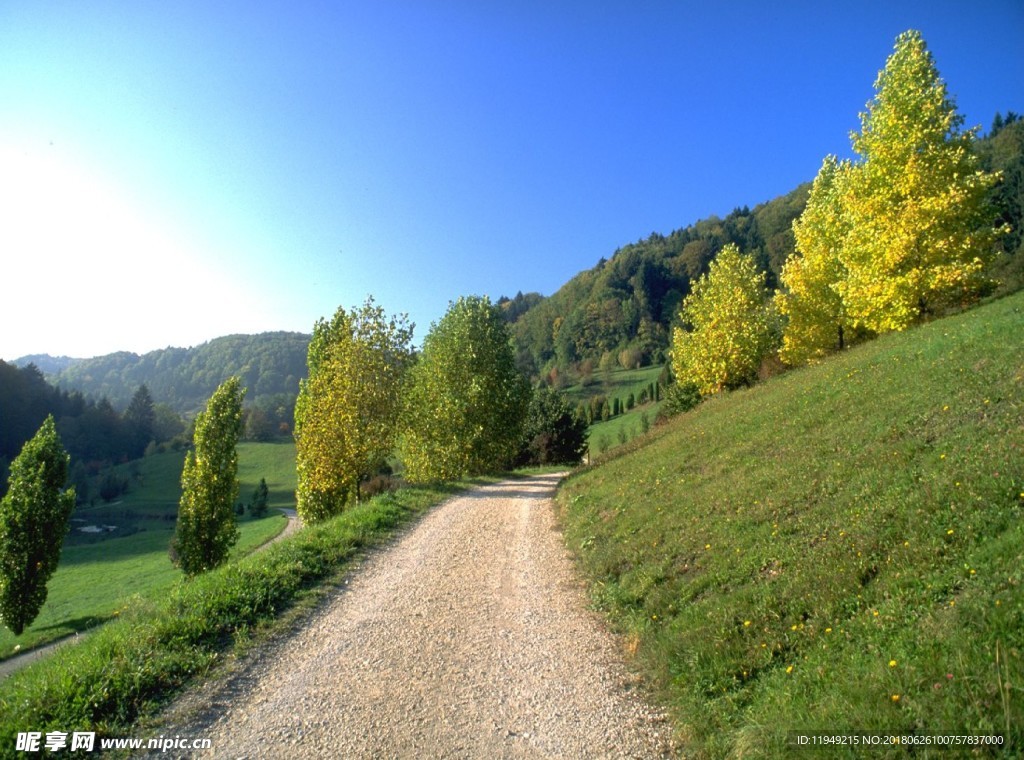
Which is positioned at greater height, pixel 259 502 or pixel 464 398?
pixel 464 398

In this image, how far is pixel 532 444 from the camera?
1922 inches

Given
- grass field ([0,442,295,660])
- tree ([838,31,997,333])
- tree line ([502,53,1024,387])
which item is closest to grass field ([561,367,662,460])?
tree line ([502,53,1024,387])

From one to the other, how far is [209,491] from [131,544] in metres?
47.7

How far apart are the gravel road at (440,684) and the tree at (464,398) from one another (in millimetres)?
15832

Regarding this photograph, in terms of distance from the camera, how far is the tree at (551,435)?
48.6m

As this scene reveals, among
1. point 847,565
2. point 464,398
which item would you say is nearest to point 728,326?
point 464,398

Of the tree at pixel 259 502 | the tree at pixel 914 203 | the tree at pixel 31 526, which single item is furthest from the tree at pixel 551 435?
the tree at pixel 259 502

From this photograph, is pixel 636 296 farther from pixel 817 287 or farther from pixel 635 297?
pixel 817 287

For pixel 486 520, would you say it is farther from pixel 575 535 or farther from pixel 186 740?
pixel 186 740

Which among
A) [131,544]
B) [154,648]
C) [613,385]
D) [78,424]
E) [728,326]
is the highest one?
[613,385]

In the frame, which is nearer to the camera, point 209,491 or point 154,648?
point 154,648

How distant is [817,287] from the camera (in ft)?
86.5

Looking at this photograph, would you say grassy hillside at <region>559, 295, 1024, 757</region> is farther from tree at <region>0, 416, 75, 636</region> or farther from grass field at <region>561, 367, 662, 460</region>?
grass field at <region>561, 367, 662, 460</region>

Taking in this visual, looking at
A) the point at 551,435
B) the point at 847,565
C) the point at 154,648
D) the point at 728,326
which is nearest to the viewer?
the point at 847,565
